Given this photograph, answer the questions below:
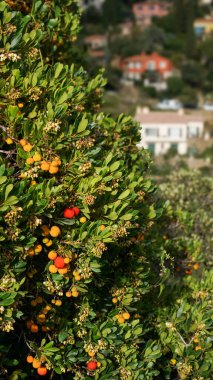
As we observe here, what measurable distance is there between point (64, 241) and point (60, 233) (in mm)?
90

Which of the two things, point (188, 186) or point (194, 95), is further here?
point (194, 95)

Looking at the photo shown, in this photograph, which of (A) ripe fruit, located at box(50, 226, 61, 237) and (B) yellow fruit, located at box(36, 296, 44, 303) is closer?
(A) ripe fruit, located at box(50, 226, 61, 237)

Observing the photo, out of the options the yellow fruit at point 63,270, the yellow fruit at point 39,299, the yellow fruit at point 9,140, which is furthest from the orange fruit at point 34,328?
the yellow fruit at point 9,140

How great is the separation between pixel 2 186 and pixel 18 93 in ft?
3.43

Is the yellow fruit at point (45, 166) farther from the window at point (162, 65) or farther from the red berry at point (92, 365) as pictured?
the window at point (162, 65)

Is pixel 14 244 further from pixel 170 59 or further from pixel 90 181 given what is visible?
pixel 170 59

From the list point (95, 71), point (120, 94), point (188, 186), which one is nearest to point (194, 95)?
point (120, 94)

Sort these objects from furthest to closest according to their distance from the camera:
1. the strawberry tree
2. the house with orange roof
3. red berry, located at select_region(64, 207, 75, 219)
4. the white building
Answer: the house with orange roof → the white building → red berry, located at select_region(64, 207, 75, 219) → the strawberry tree

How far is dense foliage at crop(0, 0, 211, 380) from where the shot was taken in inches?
179

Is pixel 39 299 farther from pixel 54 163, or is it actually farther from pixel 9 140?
pixel 9 140

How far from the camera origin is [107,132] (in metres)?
6.68

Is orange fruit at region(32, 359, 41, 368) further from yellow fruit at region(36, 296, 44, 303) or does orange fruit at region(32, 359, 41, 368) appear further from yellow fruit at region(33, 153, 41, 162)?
yellow fruit at region(33, 153, 41, 162)

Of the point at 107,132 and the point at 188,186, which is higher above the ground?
the point at 107,132

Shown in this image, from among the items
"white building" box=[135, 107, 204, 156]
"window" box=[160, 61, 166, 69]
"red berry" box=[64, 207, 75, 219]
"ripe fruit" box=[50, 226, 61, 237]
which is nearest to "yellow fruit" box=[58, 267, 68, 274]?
"ripe fruit" box=[50, 226, 61, 237]
